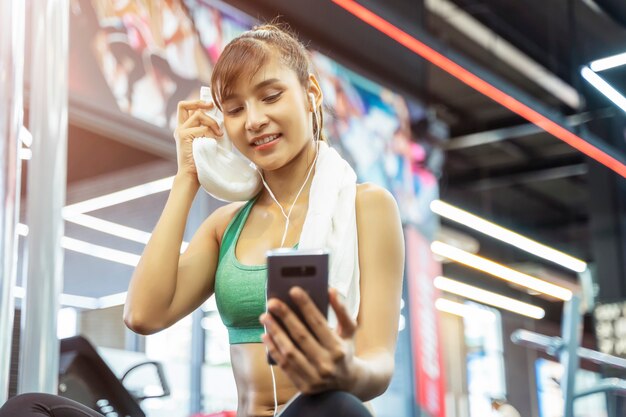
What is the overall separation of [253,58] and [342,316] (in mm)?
485

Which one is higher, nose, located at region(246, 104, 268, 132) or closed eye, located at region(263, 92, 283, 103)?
closed eye, located at region(263, 92, 283, 103)

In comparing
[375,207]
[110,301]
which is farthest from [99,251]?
[375,207]

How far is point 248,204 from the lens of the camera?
1.34 metres

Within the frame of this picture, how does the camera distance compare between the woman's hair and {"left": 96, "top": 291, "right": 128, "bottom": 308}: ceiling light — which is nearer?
the woman's hair

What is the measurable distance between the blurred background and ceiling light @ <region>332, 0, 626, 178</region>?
13 millimetres

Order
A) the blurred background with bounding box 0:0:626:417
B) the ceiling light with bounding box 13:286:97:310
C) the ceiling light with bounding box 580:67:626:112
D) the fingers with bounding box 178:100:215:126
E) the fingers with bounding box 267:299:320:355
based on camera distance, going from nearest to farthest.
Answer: the fingers with bounding box 267:299:320:355 → the fingers with bounding box 178:100:215:126 → the blurred background with bounding box 0:0:626:417 → the ceiling light with bounding box 13:286:97:310 → the ceiling light with bounding box 580:67:626:112

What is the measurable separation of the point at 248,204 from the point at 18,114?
0.72 meters

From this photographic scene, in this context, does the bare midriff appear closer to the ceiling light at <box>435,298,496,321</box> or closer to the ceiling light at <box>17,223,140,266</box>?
the ceiling light at <box>17,223,140,266</box>

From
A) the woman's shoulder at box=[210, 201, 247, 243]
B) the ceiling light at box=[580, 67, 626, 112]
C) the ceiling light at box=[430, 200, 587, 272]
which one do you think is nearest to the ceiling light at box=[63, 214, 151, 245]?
the ceiling light at box=[430, 200, 587, 272]

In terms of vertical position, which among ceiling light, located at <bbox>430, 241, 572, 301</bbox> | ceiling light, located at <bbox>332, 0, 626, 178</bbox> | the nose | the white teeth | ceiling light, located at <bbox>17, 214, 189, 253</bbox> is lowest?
the white teeth

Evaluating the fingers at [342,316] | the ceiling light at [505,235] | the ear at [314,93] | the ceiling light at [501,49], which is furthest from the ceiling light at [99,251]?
the ceiling light at [501,49]

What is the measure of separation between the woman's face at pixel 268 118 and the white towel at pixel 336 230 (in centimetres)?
7

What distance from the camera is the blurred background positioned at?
11.8 ft

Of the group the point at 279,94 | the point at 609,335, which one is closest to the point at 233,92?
the point at 279,94
